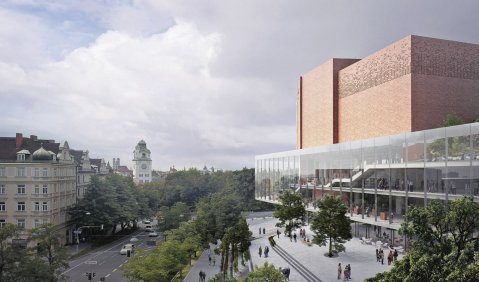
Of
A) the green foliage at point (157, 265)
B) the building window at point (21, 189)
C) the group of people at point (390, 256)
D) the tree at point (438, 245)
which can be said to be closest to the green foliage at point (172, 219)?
the building window at point (21, 189)

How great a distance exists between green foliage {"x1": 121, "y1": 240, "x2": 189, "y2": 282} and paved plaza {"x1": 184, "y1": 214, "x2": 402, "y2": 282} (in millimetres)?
2696

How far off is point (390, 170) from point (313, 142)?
27.3 m

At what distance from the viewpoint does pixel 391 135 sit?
1468 inches

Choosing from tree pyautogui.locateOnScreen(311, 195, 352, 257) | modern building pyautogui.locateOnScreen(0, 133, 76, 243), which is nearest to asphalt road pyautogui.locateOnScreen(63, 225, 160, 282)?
modern building pyautogui.locateOnScreen(0, 133, 76, 243)

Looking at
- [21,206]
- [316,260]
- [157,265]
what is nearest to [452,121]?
[316,260]

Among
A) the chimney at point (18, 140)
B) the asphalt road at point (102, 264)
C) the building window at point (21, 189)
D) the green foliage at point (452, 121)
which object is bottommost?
the asphalt road at point (102, 264)

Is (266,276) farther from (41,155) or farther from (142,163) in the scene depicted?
(142,163)

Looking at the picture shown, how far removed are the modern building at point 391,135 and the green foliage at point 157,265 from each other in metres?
16.7

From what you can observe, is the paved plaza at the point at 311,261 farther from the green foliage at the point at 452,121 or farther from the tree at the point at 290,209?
the green foliage at the point at 452,121

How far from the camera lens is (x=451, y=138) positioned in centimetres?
2972

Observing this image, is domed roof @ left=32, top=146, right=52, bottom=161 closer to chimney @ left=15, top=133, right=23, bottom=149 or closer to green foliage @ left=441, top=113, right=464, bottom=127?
chimney @ left=15, top=133, right=23, bottom=149

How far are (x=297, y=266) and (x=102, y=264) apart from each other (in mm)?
24660

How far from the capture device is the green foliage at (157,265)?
3397 centimetres

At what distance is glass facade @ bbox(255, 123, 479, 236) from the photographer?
94.9 ft
